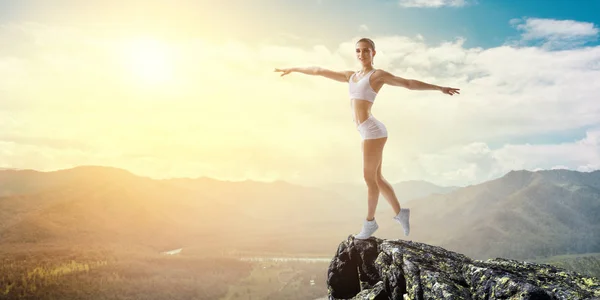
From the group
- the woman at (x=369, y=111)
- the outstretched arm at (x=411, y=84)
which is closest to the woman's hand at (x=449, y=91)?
the outstretched arm at (x=411, y=84)

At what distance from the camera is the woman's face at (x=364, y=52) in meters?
12.4

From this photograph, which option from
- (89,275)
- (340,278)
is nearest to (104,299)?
(89,275)

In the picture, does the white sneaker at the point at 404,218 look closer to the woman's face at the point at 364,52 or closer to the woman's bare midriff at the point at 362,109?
the woman's bare midriff at the point at 362,109

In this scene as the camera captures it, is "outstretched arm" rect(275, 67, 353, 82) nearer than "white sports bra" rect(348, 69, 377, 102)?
No

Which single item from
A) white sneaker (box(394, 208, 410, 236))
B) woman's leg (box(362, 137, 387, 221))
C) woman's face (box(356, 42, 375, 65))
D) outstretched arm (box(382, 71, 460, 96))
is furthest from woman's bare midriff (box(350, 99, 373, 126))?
white sneaker (box(394, 208, 410, 236))

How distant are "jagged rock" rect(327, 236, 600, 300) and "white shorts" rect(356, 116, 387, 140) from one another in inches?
128

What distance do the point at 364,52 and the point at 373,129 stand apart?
2.28m

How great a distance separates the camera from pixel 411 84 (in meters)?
11.5

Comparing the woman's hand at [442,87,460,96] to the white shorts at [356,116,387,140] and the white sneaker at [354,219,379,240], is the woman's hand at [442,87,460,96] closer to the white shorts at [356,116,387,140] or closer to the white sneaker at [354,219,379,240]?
the white shorts at [356,116,387,140]

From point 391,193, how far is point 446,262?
9.53 feet

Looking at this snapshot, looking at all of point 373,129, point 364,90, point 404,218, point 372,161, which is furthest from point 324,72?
point 404,218

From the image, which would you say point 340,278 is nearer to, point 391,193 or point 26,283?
point 391,193

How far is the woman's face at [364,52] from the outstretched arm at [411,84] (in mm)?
795

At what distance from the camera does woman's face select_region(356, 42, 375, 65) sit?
12445 millimetres
